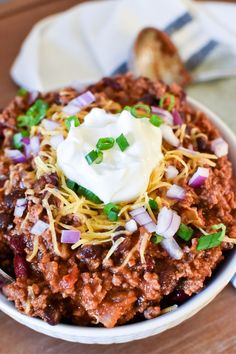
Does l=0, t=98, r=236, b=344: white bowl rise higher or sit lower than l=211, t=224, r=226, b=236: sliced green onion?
lower

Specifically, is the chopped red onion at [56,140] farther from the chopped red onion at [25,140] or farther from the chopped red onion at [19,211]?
the chopped red onion at [19,211]

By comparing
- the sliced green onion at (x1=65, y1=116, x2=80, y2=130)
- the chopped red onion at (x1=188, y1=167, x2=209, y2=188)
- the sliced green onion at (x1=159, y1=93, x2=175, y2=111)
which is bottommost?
the chopped red onion at (x1=188, y1=167, x2=209, y2=188)

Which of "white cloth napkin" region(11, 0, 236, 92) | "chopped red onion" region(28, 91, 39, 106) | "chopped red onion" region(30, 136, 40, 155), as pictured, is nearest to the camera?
"chopped red onion" region(30, 136, 40, 155)

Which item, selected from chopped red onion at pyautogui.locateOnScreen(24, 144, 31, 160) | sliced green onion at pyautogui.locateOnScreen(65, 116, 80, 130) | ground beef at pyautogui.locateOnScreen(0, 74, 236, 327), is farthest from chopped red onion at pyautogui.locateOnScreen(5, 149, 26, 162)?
sliced green onion at pyautogui.locateOnScreen(65, 116, 80, 130)

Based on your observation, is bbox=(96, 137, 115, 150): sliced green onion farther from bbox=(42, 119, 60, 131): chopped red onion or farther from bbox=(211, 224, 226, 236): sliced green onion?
bbox=(211, 224, 226, 236): sliced green onion

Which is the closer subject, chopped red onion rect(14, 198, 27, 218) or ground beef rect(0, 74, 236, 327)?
ground beef rect(0, 74, 236, 327)

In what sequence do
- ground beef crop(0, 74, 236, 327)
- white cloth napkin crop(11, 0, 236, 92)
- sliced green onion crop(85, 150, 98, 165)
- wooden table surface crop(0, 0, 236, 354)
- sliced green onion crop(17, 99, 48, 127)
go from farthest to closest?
white cloth napkin crop(11, 0, 236, 92) < sliced green onion crop(17, 99, 48, 127) < wooden table surface crop(0, 0, 236, 354) < sliced green onion crop(85, 150, 98, 165) < ground beef crop(0, 74, 236, 327)

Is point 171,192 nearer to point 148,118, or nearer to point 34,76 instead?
point 148,118
